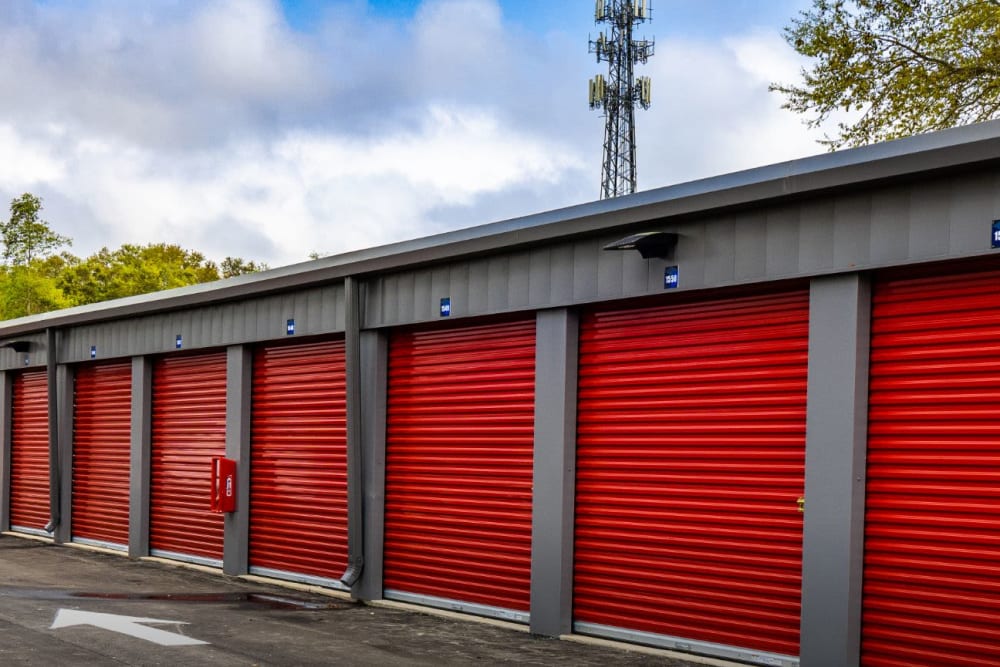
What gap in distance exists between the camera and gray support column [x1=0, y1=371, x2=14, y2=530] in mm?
22750

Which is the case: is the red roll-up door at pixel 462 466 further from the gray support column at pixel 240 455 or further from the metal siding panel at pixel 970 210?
the metal siding panel at pixel 970 210

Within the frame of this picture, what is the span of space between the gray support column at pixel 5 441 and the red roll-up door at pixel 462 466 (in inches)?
484

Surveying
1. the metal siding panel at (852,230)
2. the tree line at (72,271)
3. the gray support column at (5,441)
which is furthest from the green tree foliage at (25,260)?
the metal siding panel at (852,230)

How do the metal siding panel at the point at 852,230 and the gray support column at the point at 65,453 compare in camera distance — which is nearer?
the metal siding panel at the point at 852,230

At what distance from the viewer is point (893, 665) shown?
8398 millimetres

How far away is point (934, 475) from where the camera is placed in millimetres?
Result: 8383

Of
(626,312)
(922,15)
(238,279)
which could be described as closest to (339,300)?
(238,279)

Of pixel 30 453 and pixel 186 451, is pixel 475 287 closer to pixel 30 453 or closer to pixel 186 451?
pixel 186 451

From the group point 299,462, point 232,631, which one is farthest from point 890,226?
point 299,462

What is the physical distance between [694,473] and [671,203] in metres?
2.34

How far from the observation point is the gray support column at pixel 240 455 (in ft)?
52.7

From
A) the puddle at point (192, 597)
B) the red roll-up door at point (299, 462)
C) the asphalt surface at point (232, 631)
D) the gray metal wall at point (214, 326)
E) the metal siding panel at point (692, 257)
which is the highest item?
the metal siding panel at point (692, 257)

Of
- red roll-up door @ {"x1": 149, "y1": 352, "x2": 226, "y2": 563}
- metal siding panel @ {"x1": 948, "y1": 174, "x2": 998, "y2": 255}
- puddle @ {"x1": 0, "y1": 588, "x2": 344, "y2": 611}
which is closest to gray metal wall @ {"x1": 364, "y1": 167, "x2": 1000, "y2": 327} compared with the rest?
metal siding panel @ {"x1": 948, "y1": 174, "x2": 998, "y2": 255}

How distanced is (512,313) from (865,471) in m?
4.23
